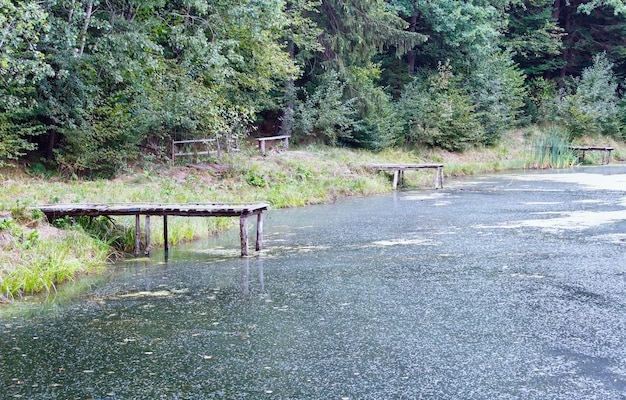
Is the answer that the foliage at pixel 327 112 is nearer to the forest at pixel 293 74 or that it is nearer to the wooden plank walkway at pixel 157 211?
the forest at pixel 293 74

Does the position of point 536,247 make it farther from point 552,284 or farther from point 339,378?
point 339,378

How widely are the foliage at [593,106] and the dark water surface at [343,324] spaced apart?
26287 millimetres

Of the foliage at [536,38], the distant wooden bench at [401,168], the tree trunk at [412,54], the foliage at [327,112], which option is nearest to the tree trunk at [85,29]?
the distant wooden bench at [401,168]

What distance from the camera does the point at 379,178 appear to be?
73.9 feet

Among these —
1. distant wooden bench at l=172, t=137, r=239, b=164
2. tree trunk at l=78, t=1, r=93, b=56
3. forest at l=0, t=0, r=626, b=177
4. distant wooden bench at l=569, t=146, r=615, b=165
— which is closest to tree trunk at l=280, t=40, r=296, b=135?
forest at l=0, t=0, r=626, b=177

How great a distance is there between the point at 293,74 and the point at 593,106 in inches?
801

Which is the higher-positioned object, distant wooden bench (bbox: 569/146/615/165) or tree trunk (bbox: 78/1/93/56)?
tree trunk (bbox: 78/1/93/56)

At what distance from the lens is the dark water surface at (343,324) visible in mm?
5359

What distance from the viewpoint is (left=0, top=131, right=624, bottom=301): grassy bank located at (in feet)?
30.1

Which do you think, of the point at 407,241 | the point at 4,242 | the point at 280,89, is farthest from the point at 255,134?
the point at 4,242

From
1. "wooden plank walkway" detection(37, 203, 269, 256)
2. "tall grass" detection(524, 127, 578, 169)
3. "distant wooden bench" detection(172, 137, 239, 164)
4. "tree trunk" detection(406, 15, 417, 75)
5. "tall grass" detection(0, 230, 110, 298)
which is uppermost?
"tree trunk" detection(406, 15, 417, 75)

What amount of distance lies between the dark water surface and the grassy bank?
66 centimetres

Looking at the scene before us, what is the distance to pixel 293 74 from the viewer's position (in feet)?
80.8

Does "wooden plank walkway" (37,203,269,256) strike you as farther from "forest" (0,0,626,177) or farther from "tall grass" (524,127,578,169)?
"tall grass" (524,127,578,169)
